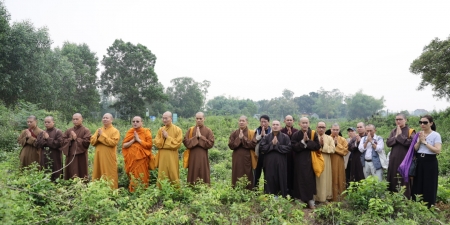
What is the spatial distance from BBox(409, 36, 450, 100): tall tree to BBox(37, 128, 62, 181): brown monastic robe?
1886cm

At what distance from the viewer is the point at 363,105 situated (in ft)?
212

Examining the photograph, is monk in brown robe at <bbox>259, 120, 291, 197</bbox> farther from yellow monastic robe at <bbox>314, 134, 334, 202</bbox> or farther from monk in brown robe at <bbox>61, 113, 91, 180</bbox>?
monk in brown robe at <bbox>61, 113, 91, 180</bbox>

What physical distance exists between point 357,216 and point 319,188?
1363mm

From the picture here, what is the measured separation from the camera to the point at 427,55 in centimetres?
1841

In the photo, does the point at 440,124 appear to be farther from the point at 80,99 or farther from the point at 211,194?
the point at 80,99

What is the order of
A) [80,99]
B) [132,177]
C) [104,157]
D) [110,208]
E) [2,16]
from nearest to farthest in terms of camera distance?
[110,208] < [132,177] < [104,157] < [2,16] < [80,99]

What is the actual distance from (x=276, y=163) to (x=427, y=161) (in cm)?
269

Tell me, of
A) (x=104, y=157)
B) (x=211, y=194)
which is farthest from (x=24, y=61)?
(x=211, y=194)

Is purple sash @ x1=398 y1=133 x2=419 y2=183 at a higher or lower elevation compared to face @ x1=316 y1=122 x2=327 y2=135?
lower

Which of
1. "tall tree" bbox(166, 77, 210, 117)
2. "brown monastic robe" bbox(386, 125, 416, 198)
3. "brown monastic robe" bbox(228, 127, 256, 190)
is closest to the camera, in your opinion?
"brown monastic robe" bbox(386, 125, 416, 198)

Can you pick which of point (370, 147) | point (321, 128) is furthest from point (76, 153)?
point (370, 147)

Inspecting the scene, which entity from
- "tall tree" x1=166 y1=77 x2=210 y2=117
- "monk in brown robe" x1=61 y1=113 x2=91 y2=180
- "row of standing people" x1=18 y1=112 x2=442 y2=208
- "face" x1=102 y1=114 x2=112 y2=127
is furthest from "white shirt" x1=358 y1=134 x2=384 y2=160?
"tall tree" x1=166 y1=77 x2=210 y2=117

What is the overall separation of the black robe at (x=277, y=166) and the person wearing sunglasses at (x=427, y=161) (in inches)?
91.8

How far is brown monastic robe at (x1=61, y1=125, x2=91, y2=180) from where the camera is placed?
6.88 meters
